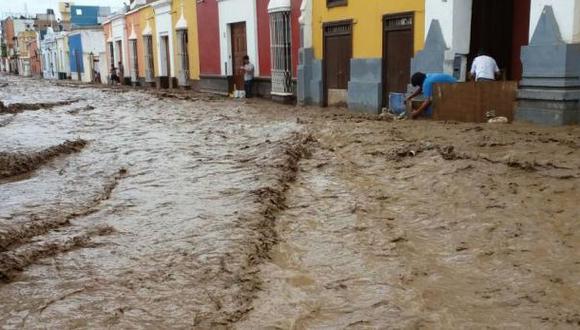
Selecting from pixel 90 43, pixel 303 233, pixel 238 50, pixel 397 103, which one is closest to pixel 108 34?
pixel 90 43

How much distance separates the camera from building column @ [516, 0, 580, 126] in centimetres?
823

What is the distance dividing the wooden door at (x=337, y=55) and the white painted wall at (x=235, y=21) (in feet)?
13.2

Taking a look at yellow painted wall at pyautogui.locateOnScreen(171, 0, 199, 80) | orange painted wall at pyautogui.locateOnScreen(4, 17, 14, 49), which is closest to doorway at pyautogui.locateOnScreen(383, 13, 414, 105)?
yellow painted wall at pyautogui.locateOnScreen(171, 0, 199, 80)

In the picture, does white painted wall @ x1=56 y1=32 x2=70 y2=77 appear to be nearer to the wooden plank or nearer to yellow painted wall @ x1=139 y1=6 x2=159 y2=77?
yellow painted wall @ x1=139 y1=6 x2=159 y2=77

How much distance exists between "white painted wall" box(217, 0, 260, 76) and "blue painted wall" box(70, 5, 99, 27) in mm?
38879

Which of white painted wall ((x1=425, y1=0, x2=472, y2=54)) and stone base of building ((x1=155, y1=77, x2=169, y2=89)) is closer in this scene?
white painted wall ((x1=425, y1=0, x2=472, y2=54))

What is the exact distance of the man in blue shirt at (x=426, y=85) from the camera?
31.1 feet

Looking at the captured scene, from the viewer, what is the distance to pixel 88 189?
637cm

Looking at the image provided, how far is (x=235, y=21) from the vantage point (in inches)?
731

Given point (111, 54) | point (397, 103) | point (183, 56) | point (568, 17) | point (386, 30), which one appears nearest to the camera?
point (568, 17)

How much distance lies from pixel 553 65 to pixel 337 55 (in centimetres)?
599

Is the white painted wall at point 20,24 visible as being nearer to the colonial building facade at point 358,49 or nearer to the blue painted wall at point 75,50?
the blue painted wall at point 75,50

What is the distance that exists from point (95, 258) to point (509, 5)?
913cm

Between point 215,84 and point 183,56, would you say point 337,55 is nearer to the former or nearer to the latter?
point 215,84
